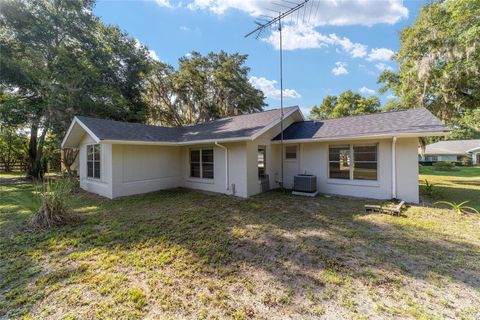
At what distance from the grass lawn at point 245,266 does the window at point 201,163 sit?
12.0 feet

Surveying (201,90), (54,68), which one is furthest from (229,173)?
(201,90)

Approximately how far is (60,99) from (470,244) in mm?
18673

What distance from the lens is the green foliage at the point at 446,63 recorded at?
9.46 metres

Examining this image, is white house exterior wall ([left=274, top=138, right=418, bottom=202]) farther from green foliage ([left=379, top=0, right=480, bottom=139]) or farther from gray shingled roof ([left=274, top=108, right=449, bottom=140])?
green foliage ([left=379, top=0, right=480, bottom=139])

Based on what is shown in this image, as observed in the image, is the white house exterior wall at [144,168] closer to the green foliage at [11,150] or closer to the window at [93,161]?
the window at [93,161]

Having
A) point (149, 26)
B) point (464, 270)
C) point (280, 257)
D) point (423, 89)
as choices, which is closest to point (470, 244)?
point (464, 270)

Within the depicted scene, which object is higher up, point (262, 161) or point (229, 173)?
point (262, 161)

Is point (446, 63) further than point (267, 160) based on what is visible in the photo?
Yes

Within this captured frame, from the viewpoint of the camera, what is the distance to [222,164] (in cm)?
900

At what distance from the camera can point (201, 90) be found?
70.7 feet

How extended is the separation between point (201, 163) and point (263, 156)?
2862mm

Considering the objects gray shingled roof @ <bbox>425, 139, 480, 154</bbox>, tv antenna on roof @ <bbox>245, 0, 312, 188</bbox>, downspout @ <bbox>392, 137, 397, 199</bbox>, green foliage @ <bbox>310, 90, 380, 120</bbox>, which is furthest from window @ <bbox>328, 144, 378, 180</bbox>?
gray shingled roof @ <bbox>425, 139, 480, 154</bbox>

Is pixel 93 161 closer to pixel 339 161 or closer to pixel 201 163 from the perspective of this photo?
pixel 201 163

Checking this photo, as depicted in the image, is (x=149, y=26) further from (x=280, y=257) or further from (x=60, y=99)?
(x=280, y=257)
